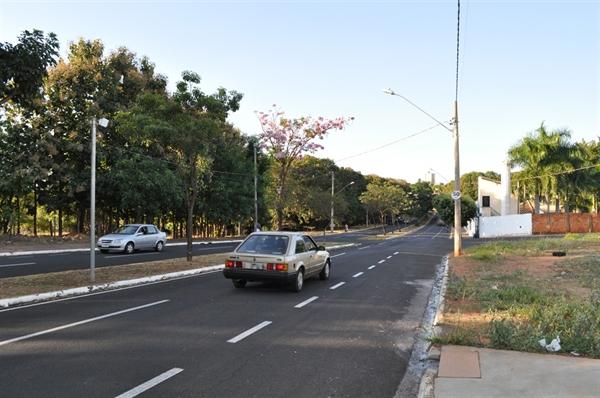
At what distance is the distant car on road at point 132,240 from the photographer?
2386 cm

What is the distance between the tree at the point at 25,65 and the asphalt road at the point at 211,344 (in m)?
4.83

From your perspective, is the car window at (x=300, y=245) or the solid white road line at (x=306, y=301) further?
the car window at (x=300, y=245)

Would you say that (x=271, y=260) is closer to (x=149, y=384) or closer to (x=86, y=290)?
(x=86, y=290)

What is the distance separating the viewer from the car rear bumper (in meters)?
11.3

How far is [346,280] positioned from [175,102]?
9.64 meters

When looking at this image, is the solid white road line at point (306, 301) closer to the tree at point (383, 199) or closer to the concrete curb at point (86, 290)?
the concrete curb at point (86, 290)

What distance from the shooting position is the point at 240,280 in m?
12.3

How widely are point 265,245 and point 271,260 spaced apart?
0.78 m

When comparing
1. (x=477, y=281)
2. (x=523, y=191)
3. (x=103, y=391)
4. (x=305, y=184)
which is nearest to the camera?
(x=103, y=391)

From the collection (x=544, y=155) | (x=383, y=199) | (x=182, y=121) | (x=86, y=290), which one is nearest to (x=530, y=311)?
(x=86, y=290)

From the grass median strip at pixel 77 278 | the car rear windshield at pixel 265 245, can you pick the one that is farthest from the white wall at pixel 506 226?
the car rear windshield at pixel 265 245

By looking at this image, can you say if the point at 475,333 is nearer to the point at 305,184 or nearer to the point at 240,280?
the point at 240,280

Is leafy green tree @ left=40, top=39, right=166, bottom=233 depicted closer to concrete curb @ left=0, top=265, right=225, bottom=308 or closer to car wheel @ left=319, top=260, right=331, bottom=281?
concrete curb @ left=0, top=265, right=225, bottom=308

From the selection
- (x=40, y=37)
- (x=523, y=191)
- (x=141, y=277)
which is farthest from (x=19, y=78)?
(x=523, y=191)
